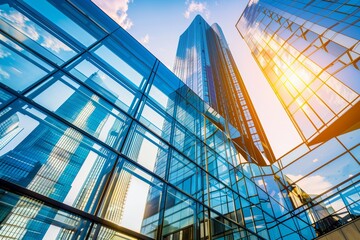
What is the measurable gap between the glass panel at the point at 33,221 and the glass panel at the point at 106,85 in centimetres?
388

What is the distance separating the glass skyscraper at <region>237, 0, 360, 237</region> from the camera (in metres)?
10.1

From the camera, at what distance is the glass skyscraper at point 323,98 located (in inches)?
396

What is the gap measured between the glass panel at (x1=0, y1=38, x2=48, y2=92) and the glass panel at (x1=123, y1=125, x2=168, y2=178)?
3.00 meters

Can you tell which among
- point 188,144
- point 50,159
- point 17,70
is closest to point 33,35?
point 17,70

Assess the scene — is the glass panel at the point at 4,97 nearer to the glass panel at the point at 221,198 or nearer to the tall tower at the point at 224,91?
the glass panel at the point at 221,198

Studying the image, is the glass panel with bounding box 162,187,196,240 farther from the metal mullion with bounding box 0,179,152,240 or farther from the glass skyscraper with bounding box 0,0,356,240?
the metal mullion with bounding box 0,179,152,240

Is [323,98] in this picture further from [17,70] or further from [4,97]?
[4,97]

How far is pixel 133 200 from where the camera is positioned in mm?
5191

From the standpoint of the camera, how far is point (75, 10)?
7719 millimetres

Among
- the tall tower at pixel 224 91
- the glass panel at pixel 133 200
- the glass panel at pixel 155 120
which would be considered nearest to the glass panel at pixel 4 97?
the glass panel at pixel 133 200

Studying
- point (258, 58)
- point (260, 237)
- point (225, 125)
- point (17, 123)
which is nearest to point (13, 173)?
point (17, 123)

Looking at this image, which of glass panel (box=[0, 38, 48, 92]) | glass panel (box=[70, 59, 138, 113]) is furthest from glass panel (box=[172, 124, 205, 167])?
glass panel (box=[0, 38, 48, 92])

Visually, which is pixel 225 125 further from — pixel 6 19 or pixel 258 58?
pixel 258 58

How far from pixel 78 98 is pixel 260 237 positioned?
892 centimetres
